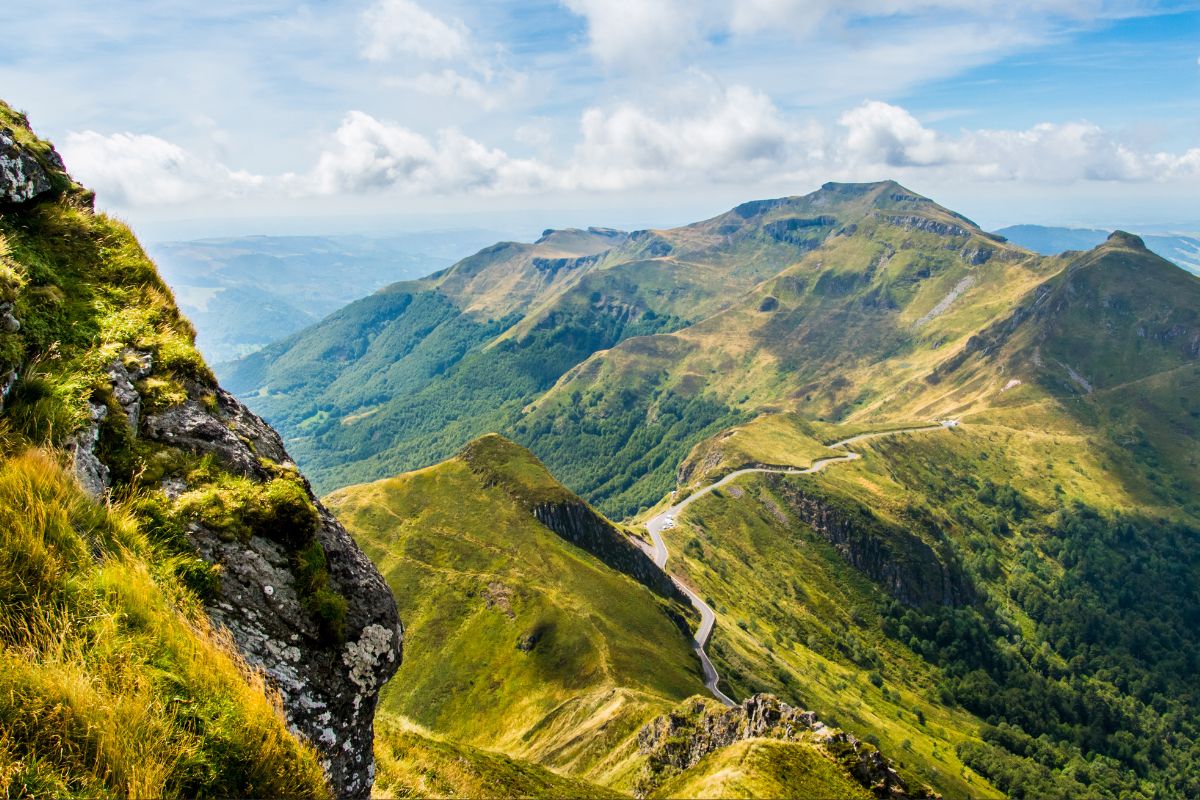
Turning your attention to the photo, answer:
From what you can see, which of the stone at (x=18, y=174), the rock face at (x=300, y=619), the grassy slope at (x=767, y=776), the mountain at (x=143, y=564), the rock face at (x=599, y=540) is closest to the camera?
the mountain at (x=143, y=564)

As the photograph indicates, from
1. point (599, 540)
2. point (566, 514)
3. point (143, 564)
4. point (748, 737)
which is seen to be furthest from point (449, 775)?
point (599, 540)

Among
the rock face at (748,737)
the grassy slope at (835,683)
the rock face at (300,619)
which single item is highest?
the rock face at (300,619)

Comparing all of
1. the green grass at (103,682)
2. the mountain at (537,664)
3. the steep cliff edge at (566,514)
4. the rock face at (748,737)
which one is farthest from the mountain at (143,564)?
the steep cliff edge at (566,514)

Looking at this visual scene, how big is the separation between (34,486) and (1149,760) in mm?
275985

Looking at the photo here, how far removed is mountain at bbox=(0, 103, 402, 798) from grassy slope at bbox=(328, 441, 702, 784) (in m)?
62.4

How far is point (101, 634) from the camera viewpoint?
23.1ft

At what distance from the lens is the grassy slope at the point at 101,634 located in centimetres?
580

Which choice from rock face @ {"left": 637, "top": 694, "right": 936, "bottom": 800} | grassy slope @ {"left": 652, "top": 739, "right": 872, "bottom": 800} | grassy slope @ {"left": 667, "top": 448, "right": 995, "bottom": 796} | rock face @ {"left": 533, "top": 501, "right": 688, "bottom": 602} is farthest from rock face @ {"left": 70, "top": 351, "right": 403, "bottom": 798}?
rock face @ {"left": 533, "top": 501, "right": 688, "bottom": 602}

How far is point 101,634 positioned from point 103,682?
0.89 metres

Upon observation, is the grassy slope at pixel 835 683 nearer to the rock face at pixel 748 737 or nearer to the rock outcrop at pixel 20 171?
the rock face at pixel 748 737

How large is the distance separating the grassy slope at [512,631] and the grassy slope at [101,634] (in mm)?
66200

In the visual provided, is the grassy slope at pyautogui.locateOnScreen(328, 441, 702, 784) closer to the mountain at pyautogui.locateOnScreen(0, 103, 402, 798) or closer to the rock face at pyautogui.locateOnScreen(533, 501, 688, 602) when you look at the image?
the rock face at pyautogui.locateOnScreen(533, 501, 688, 602)

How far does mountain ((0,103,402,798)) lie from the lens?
6.21 meters

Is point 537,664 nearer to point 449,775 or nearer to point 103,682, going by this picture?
point 449,775
